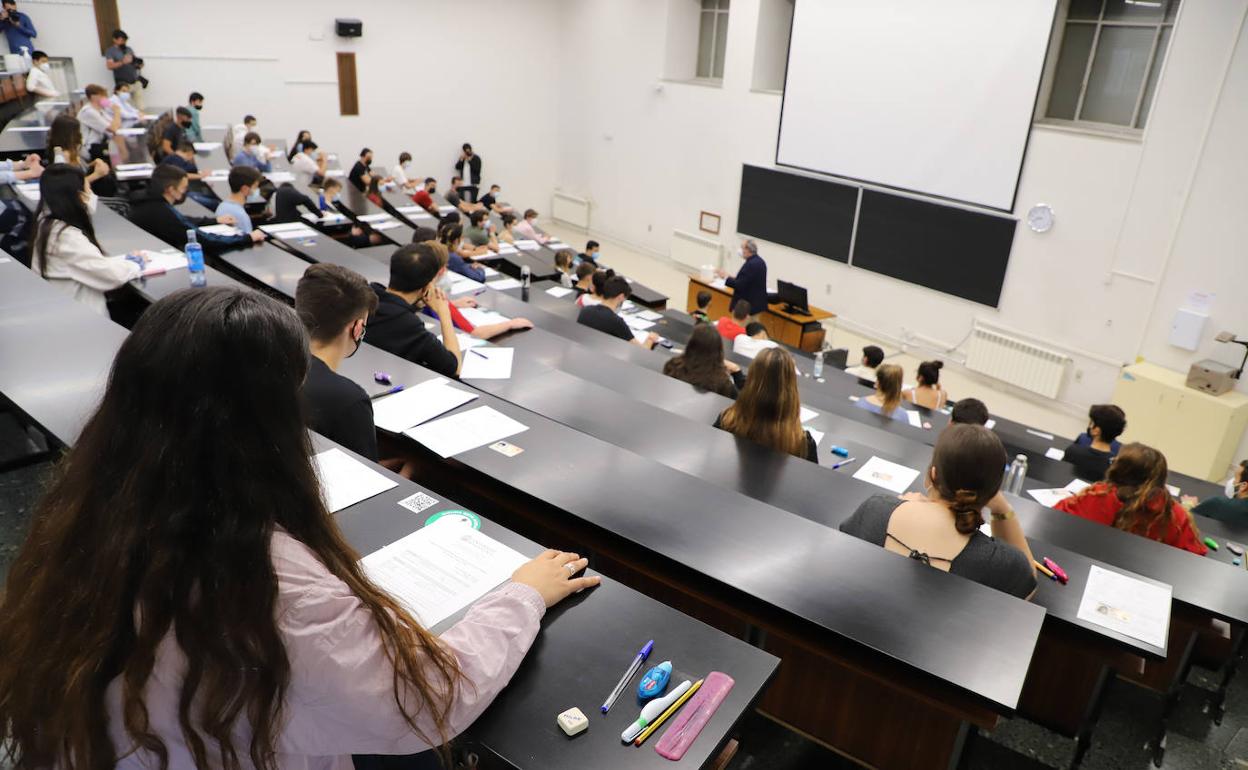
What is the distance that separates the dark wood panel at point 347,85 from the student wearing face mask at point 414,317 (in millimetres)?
10182

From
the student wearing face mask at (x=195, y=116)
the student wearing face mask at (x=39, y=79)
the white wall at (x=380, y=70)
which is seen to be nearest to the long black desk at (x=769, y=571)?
the student wearing face mask at (x=39, y=79)

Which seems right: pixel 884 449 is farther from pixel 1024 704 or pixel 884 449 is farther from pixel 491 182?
pixel 491 182

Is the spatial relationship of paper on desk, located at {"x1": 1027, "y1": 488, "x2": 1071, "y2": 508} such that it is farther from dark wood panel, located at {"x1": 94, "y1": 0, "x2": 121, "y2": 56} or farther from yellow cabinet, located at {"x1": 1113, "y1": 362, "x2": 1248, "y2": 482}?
dark wood panel, located at {"x1": 94, "y1": 0, "x2": 121, "y2": 56}

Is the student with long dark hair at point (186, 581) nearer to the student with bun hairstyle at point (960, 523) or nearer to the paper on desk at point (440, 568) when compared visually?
the paper on desk at point (440, 568)

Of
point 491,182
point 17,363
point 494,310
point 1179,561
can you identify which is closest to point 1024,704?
point 1179,561

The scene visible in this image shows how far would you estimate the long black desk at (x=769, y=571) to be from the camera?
6.20ft

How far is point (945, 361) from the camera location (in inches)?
384

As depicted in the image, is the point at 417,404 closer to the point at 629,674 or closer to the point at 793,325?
the point at 629,674

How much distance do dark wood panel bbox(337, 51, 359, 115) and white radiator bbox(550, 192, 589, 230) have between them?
3935mm

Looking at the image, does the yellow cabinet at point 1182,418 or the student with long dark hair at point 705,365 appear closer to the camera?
the student with long dark hair at point 705,365

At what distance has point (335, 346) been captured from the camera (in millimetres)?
2510

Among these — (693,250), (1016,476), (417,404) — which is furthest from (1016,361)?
(417,404)

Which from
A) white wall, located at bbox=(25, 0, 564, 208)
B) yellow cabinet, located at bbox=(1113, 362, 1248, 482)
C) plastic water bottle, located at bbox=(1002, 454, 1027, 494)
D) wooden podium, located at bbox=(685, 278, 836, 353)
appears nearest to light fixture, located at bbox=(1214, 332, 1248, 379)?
yellow cabinet, located at bbox=(1113, 362, 1248, 482)

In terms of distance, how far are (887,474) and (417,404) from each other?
2130mm
